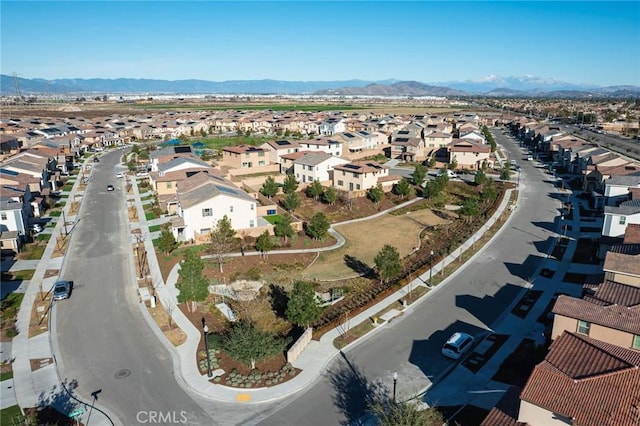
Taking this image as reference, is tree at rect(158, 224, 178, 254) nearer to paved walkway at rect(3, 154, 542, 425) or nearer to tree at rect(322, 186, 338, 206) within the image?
paved walkway at rect(3, 154, 542, 425)

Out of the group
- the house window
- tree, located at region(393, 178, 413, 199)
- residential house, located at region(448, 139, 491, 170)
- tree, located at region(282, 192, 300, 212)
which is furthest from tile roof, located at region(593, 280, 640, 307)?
residential house, located at region(448, 139, 491, 170)

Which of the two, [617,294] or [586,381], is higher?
[586,381]

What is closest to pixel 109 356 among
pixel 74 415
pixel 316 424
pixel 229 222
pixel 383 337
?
pixel 74 415

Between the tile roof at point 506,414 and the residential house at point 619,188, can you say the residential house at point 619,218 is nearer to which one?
the residential house at point 619,188

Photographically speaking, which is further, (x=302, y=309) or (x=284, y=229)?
(x=284, y=229)

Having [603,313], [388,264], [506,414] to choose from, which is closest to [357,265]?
[388,264]

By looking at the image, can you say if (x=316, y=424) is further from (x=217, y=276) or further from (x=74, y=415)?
(x=217, y=276)

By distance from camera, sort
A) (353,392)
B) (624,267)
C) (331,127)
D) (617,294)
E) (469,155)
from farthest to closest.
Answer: (331,127)
(469,155)
(624,267)
(617,294)
(353,392)

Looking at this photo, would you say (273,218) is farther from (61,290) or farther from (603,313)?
(603,313)
